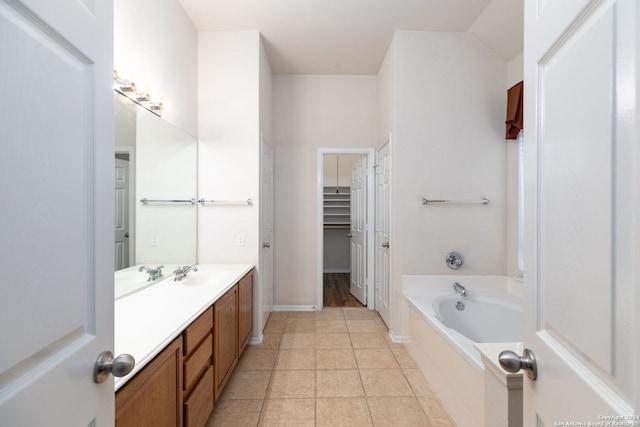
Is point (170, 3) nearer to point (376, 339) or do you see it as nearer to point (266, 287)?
point (266, 287)

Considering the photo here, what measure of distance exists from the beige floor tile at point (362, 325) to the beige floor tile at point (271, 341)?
0.77 metres

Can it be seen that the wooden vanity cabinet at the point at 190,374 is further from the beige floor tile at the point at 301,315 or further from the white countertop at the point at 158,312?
the beige floor tile at the point at 301,315

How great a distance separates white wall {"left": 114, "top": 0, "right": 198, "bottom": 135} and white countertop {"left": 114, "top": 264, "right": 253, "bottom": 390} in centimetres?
128

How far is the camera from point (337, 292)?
4254mm

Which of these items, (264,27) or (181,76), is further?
(264,27)

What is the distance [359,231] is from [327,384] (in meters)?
2.14

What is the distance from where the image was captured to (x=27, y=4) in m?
0.48

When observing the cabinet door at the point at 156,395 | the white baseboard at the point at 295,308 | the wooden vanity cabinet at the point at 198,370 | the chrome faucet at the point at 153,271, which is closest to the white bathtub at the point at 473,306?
the white baseboard at the point at 295,308

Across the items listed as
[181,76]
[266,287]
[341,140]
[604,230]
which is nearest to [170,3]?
[181,76]

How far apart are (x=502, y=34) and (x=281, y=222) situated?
293 cm

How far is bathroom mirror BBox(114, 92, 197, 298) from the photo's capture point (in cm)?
160

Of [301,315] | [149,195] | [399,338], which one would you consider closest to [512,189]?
[399,338]

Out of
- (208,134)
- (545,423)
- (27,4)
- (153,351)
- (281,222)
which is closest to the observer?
(27,4)

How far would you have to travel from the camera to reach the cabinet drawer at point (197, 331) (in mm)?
1290
